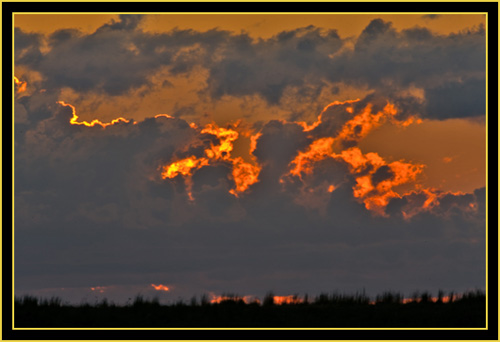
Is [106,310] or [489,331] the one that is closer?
[489,331]

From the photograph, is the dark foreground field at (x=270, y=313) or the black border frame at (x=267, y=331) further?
the dark foreground field at (x=270, y=313)

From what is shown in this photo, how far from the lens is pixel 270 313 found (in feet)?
107

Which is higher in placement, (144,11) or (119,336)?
(144,11)

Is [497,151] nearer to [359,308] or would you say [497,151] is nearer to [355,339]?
[355,339]

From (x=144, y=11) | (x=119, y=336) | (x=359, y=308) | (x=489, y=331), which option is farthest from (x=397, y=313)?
(x=144, y=11)

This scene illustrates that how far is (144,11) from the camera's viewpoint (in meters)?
27.2

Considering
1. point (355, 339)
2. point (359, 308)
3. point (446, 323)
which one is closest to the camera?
point (355, 339)

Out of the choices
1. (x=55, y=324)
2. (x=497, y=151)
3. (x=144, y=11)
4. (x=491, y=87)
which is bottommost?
(x=55, y=324)

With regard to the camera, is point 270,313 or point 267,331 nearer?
point 267,331

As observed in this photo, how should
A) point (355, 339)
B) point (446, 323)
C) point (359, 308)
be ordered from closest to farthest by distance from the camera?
1. point (355, 339)
2. point (446, 323)
3. point (359, 308)

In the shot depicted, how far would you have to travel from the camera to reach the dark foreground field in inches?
1231

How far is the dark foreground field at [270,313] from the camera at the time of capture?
3127 centimetres

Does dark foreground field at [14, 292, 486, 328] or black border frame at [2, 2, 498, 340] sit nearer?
black border frame at [2, 2, 498, 340]

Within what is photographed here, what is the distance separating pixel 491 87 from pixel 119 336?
1373 centimetres
